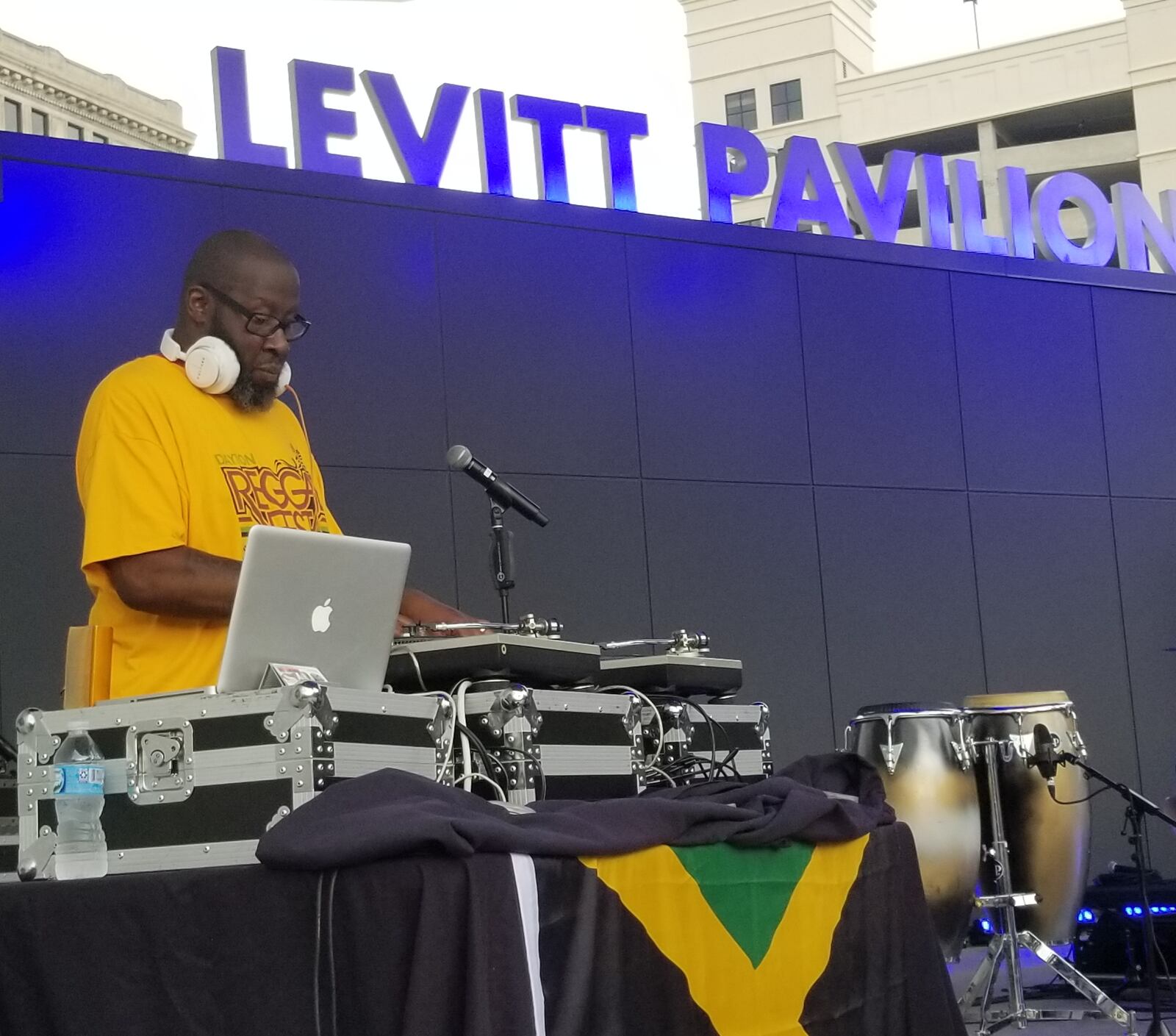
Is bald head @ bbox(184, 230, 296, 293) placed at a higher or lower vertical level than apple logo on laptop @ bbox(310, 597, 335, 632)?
higher

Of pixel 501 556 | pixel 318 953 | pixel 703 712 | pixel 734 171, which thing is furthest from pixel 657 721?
pixel 734 171

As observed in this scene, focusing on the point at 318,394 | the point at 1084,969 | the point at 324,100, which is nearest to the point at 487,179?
the point at 324,100

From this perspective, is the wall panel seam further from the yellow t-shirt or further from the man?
the yellow t-shirt

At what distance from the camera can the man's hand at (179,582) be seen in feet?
7.32

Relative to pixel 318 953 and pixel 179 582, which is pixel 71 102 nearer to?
pixel 179 582

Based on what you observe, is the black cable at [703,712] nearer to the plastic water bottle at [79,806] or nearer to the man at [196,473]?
the man at [196,473]

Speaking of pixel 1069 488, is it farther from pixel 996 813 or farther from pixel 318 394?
pixel 318 394

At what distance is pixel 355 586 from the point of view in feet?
6.99

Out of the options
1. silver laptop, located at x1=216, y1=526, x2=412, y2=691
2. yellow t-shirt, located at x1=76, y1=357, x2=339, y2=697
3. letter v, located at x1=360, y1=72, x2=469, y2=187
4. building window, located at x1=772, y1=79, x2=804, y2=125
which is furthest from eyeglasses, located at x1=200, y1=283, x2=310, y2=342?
building window, located at x1=772, y1=79, x2=804, y2=125

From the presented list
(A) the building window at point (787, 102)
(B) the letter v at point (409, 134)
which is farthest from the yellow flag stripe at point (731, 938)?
(A) the building window at point (787, 102)

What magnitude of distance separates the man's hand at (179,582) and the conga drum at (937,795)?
2.56 m

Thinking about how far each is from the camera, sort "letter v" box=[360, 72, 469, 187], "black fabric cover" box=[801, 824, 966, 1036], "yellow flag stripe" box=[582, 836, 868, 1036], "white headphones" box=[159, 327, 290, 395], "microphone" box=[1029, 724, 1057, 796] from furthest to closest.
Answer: "letter v" box=[360, 72, 469, 187]
"microphone" box=[1029, 724, 1057, 796]
"white headphones" box=[159, 327, 290, 395]
"black fabric cover" box=[801, 824, 966, 1036]
"yellow flag stripe" box=[582, 836, 868, 1036]

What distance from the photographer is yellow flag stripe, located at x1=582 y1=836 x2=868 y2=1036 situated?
Answer: 74.8 inches

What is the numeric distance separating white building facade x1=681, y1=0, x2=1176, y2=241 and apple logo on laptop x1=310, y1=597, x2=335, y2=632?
29.2m
